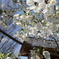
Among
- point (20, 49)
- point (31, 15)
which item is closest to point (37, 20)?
point (31, 15)

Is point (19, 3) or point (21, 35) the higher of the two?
point (19, 3)

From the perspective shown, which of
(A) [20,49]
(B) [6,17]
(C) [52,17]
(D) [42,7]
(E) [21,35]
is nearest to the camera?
(D) [42,7]

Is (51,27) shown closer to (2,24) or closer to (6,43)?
(2,24)

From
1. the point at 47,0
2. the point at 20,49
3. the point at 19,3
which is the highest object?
the point at 19,3

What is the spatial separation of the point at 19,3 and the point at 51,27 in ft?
2.53

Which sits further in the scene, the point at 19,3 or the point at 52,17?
the point at 19,3

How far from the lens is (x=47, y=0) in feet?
3.43

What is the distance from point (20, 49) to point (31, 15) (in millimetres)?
2586

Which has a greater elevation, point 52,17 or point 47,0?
point 47,0

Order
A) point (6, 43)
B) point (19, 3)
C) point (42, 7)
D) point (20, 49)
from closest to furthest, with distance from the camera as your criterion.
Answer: point (42, 7)
point (19, 3)
point (6, 43)
point (20, 49)

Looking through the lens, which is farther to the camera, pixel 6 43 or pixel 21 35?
pixel 6 43

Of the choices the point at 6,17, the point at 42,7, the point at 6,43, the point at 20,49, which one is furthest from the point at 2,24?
the point at 20,49

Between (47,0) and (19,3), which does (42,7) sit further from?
(19,3)

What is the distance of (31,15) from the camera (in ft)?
3.72
